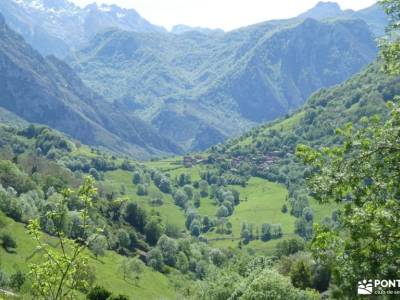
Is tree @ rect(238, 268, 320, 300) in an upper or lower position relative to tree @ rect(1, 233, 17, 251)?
upper

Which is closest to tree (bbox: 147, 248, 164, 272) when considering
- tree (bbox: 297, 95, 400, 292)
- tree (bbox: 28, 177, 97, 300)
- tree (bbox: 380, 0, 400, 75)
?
tree (bbox: 28, 177, 97, 300)

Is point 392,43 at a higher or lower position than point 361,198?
higher

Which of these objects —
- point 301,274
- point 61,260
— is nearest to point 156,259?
point 301,274

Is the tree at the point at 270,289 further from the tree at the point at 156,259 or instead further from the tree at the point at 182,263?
the tree at the point at 182,263

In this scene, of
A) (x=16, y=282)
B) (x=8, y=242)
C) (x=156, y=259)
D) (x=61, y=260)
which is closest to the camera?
(x=61, y=260)

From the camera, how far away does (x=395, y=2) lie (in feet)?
67.9

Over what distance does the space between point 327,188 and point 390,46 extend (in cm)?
580

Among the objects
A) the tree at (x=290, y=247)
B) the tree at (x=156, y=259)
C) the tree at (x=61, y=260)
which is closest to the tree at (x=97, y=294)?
the tree at (x=61, y=260)

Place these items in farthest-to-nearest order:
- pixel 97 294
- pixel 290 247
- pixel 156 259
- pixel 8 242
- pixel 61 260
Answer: pixel 156 259 → pixel 290 247 → pixel 8 242 → pixel 97 294 → pixel 61 260

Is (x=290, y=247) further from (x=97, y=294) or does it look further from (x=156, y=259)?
(x=97, y=294)

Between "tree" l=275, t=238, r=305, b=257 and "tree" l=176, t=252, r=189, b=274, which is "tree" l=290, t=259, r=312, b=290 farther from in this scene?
"tree" l=176, t=252, r=189, b=274

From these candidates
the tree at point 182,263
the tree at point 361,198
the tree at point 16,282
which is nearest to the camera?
the tree at point 361,198

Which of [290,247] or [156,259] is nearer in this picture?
[290,247]

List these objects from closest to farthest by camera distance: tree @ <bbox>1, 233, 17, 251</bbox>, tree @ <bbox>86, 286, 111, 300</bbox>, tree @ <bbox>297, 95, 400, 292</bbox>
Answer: tree @ <bbox>297, 95, 400, 292</bbox>, tree @ <bbox>86, 286, 111, 300</bbox>, tree @ <bbox>1, 233, 17, 251</bbox>
